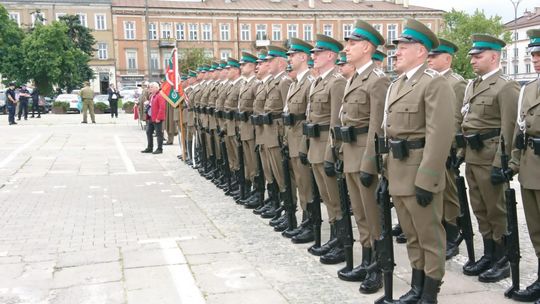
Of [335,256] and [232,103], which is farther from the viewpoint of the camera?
[232,103]

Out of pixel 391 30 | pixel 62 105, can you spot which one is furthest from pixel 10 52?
pixel 391 30

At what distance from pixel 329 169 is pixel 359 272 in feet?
3.38

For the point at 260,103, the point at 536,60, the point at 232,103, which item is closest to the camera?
the point at 536,60

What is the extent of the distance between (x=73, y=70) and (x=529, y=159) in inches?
2213

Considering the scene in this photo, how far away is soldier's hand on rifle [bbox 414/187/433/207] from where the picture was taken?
416cm

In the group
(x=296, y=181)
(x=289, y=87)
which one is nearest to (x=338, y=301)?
(x=296, y=181)

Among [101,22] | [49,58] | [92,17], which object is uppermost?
[92,17]

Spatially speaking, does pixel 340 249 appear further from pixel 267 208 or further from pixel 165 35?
pixel 165 35

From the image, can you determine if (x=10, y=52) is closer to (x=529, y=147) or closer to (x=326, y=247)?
(x=326, y=247)

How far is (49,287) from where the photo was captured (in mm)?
5285

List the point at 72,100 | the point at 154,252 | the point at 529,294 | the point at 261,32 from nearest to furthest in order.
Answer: the point at 529,294 → the point at 154,252 → the point at 72,100 → the point at 261,32

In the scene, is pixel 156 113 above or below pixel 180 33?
below

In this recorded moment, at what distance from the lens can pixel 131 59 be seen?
76875mm

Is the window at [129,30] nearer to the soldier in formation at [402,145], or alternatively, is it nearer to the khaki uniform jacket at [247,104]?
the khaki uniform jacket at [247,104]
